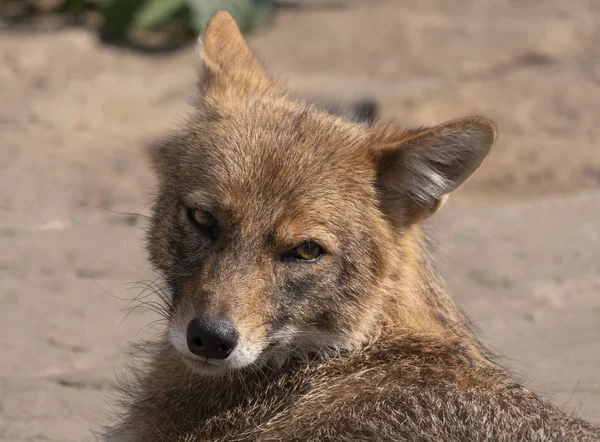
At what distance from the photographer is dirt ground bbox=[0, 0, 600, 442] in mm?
7328

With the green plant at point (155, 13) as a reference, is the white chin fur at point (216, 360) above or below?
Result: above

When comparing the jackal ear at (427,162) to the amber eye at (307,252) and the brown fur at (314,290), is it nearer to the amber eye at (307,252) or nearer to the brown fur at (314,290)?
the brown fur at (314,290)

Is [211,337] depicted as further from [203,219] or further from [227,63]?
[227,63]

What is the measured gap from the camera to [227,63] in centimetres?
645

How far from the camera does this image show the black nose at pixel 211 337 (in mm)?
4988

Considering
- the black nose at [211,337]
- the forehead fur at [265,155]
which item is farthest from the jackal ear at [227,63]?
Answer: the black nose at [211,337]

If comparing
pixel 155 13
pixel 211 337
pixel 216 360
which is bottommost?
pixel 155 13

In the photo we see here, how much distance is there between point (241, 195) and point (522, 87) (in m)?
7.77

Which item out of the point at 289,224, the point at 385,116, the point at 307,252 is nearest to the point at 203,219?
the point at 289,224

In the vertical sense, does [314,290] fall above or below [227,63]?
below

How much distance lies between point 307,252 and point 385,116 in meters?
6.35

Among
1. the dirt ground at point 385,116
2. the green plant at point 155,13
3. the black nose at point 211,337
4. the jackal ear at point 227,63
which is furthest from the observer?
the green plant at point 155,13

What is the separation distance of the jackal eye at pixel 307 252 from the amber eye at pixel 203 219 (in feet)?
1.37

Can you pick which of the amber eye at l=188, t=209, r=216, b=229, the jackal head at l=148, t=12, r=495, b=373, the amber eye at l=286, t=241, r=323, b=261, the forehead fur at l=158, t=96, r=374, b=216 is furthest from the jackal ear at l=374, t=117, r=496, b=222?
the amber eye at l=188, t=209, r=216, b=229
